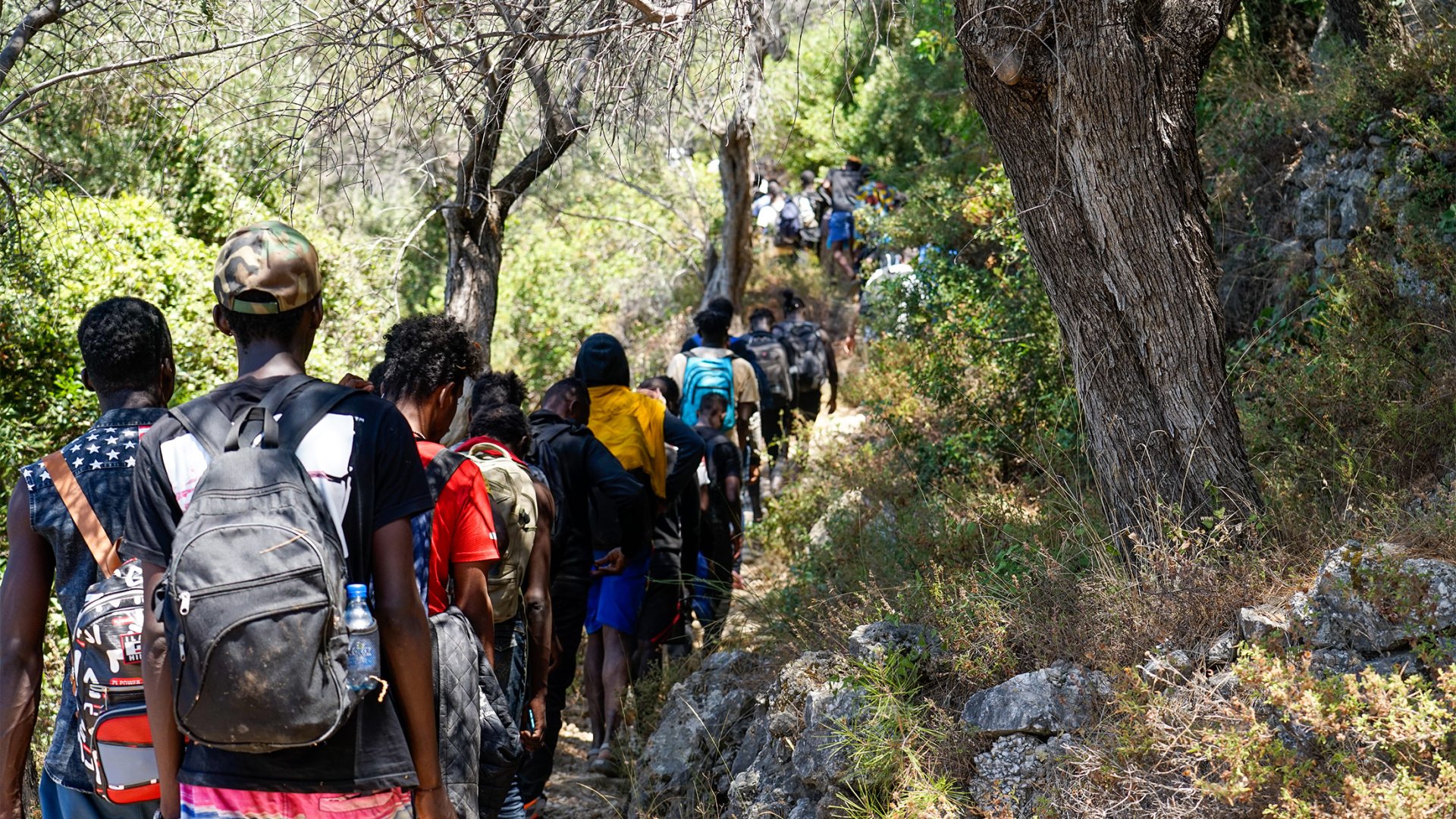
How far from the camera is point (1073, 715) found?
393 cm

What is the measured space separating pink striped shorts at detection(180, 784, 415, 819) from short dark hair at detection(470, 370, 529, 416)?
252cm

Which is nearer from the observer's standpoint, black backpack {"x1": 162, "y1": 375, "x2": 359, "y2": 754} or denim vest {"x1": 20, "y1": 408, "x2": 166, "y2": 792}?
black backpack {"x1": 162, "y1": 375, "x2": 359, "y2": 754}

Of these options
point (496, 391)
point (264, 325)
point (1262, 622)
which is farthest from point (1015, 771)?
point (264, 325)

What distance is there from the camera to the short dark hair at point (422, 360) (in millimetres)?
3787

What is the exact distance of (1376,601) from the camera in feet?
11.7

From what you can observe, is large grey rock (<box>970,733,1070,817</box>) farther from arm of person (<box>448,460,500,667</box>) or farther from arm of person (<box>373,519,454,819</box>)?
arm of person (<box>373,519,454,819</box>)

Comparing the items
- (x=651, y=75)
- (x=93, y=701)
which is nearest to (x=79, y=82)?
(x=651, y=75)

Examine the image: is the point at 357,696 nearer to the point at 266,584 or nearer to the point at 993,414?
the point at 266,584

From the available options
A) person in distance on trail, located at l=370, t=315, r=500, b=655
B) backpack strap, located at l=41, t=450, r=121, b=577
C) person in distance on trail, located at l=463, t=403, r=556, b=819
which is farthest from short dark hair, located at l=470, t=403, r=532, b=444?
backpack strap, located at l=41, t=450, r=121, b=577

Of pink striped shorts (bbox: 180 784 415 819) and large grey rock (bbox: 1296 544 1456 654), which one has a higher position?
pink striped shorts (bbox: 180 784 415 819)

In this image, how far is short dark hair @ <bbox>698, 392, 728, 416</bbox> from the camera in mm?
7977

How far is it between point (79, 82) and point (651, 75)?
3574 mm

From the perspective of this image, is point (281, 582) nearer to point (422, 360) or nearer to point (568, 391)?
point (422, 360)

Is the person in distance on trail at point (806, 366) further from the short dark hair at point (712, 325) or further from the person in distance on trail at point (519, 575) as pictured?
the person in distance on trail at point (519, 575)
